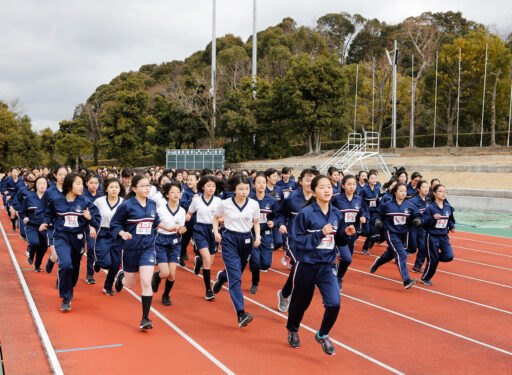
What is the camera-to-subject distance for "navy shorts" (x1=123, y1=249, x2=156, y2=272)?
5691mm

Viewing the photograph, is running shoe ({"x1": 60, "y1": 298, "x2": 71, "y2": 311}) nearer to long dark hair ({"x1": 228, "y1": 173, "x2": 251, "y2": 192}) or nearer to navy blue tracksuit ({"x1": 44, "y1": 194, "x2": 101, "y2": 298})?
navy blue tracksuit ({"x1": 44, "y1": 194, "x2": 101, "y2": 298})

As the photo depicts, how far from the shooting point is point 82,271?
902 centimetres

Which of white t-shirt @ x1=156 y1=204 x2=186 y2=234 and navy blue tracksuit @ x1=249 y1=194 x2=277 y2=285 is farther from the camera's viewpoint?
navy blue tracksuit @ x1=249 y1=194 x2=277 y2=285

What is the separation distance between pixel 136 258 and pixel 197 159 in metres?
26.0

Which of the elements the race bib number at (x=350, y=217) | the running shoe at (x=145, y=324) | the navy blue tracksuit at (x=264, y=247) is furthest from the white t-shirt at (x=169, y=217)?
the race bib number at (x=350, y=217)

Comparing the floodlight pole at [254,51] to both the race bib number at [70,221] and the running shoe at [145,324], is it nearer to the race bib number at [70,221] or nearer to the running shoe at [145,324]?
the race bib number at [70,221]

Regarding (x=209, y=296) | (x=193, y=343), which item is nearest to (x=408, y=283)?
(x=209, y=296)

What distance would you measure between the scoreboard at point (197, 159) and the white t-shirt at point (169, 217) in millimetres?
23997

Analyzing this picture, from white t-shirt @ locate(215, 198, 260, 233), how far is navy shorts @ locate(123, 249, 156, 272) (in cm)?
106

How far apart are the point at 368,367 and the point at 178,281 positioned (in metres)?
4.23

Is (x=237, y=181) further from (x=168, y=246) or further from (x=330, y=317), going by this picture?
(x=330, y=317)

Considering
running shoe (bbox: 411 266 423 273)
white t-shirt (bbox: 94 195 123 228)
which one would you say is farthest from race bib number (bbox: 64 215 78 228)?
running shoe (bbox: 411 266 423 273)

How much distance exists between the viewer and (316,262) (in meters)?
4.79

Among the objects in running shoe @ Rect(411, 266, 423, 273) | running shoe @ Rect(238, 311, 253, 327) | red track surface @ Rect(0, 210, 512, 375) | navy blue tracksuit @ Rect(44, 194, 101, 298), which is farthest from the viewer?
running shoe @ Rect(411, 266, 423, 273)
